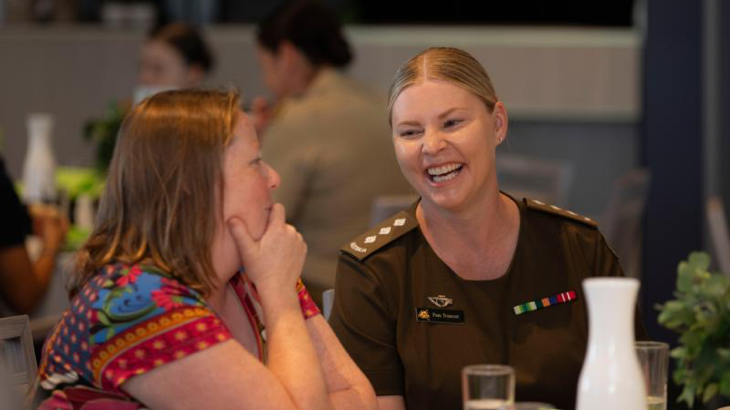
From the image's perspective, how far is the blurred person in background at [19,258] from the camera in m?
3.47

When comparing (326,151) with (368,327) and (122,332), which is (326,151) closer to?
(368,327)

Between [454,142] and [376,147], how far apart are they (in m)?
2.03

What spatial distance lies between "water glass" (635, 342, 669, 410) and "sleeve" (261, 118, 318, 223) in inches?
97.3

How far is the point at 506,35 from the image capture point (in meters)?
6.18

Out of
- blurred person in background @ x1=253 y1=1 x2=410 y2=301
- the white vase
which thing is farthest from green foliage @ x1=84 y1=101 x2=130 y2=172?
blurred person in background @ x1=253 y1=1 x2=410 y2=301

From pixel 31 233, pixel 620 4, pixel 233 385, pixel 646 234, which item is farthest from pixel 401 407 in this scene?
pixel 620 4

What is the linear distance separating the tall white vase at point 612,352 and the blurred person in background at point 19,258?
7.53 ft

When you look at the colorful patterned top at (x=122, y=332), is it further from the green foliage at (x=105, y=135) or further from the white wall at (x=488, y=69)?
the white wall at (x=488, y=69)

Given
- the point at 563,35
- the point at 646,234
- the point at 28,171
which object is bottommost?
the point at 646,234

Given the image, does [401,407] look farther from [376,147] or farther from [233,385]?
[376,147]

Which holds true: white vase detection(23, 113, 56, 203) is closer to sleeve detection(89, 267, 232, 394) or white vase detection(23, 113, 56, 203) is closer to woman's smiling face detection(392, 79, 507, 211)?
woman's smiling face detection(392, 79, 507, 211)

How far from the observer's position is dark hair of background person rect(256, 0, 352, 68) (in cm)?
449

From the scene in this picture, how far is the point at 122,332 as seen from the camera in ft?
5.61

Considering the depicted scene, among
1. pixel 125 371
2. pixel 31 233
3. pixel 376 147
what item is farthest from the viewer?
pixel 376 147
